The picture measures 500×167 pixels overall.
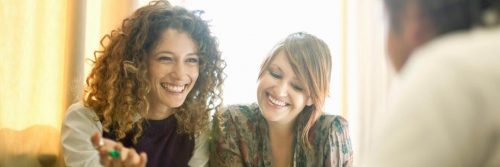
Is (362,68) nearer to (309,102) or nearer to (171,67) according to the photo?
(309,102)

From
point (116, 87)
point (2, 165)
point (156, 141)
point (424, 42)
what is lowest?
point (2, 165)

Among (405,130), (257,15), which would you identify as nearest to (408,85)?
(405,130)

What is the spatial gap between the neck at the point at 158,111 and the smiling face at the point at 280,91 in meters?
0.29

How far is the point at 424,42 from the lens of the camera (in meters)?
0.50

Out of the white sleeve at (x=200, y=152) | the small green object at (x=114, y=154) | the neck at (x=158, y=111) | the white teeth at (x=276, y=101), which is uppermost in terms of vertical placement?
the white teeth at (x=276, y=101)

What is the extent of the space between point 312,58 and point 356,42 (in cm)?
41

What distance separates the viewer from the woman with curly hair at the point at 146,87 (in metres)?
1.31

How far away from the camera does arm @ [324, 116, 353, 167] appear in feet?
4.75

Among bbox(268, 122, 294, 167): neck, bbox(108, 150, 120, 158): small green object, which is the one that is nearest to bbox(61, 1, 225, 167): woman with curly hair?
bbox(268, 122, 294, 167): neck

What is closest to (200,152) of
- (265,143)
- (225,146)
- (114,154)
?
(225,146)

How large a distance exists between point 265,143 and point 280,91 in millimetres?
177

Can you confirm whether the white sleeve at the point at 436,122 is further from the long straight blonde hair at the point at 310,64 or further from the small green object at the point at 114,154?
the long straight blonde hair at the point at 310,64

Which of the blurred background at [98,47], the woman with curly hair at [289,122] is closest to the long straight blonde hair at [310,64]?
the woman with curly hair at [289,122]

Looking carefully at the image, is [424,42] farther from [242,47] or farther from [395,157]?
[242,47]
